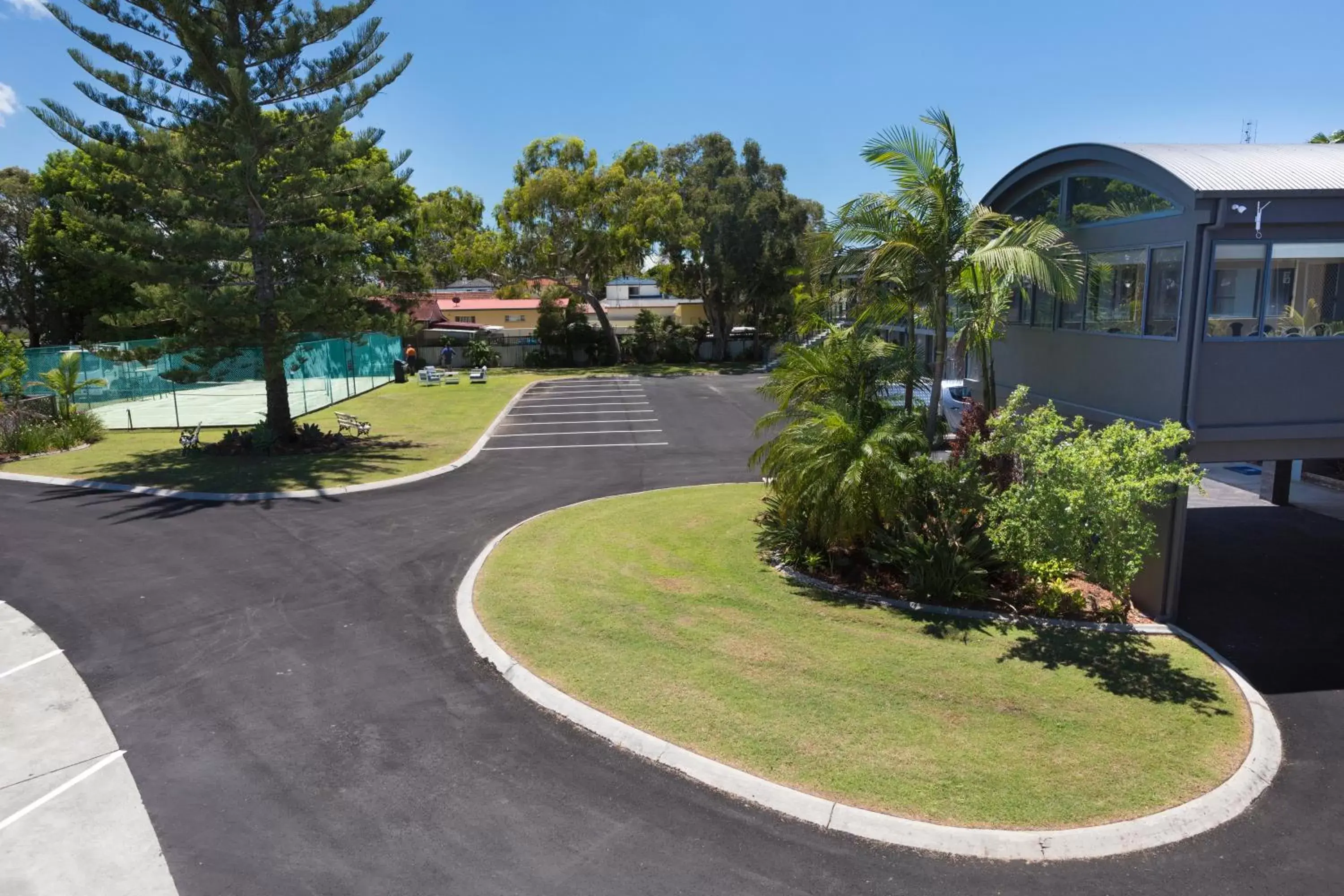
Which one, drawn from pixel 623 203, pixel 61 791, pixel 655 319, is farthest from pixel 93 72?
pixel 655 319

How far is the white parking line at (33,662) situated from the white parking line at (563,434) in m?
14.9

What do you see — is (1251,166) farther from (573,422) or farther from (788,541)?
(573,422)

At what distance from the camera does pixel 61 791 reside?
6.46 m

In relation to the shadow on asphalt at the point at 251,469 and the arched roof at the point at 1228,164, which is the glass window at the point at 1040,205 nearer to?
the arched roof at the point at 1228,164

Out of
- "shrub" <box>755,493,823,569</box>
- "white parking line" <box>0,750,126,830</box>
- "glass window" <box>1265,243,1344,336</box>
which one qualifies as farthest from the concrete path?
"glass window" <box>1265,243,1344,336</box>

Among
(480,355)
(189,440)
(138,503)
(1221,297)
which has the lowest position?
(138,503)

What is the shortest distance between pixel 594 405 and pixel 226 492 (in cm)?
1594

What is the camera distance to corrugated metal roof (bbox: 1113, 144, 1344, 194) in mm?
9500

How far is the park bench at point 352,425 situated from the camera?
23.5 metres

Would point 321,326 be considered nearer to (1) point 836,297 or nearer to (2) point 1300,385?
(1) point 836,297

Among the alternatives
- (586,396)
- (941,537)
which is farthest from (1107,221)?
(586,396)

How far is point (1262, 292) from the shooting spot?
10.1 metres

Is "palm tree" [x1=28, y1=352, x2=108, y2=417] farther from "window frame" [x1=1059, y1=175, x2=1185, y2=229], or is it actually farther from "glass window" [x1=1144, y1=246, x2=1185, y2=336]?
"glass window" [x1=1144, y1=246, x2=1185, y2=336]

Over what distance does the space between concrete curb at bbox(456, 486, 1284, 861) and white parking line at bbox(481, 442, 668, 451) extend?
1446cm
